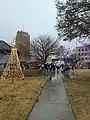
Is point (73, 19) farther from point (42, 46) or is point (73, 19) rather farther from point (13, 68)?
point (42, 46)

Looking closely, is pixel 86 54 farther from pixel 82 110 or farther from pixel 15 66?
pixel 82 110

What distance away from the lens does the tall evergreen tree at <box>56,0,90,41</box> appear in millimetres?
30062

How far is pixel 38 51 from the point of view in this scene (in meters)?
91.3

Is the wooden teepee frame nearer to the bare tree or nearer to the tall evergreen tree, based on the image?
the tall evergreen tree

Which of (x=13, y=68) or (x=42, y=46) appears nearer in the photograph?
(x=13, y=68)

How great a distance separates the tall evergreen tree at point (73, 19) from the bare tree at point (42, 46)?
57.1m

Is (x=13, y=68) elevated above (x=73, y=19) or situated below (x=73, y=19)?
below

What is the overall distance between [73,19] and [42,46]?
5976 centimetres

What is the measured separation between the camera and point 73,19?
3072 centimetres

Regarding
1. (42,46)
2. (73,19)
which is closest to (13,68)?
(73,19)

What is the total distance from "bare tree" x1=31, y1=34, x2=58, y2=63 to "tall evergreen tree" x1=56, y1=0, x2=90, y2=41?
57086mm

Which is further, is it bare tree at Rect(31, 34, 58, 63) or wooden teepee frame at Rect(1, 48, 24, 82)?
bare tree at Rect(31, 34, 58, 63)

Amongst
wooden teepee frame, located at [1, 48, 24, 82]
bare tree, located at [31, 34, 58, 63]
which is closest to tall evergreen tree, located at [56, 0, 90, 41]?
wooden teepee frame, located at [1, 48, 24, 82]

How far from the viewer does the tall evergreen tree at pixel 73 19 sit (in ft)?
98.6
